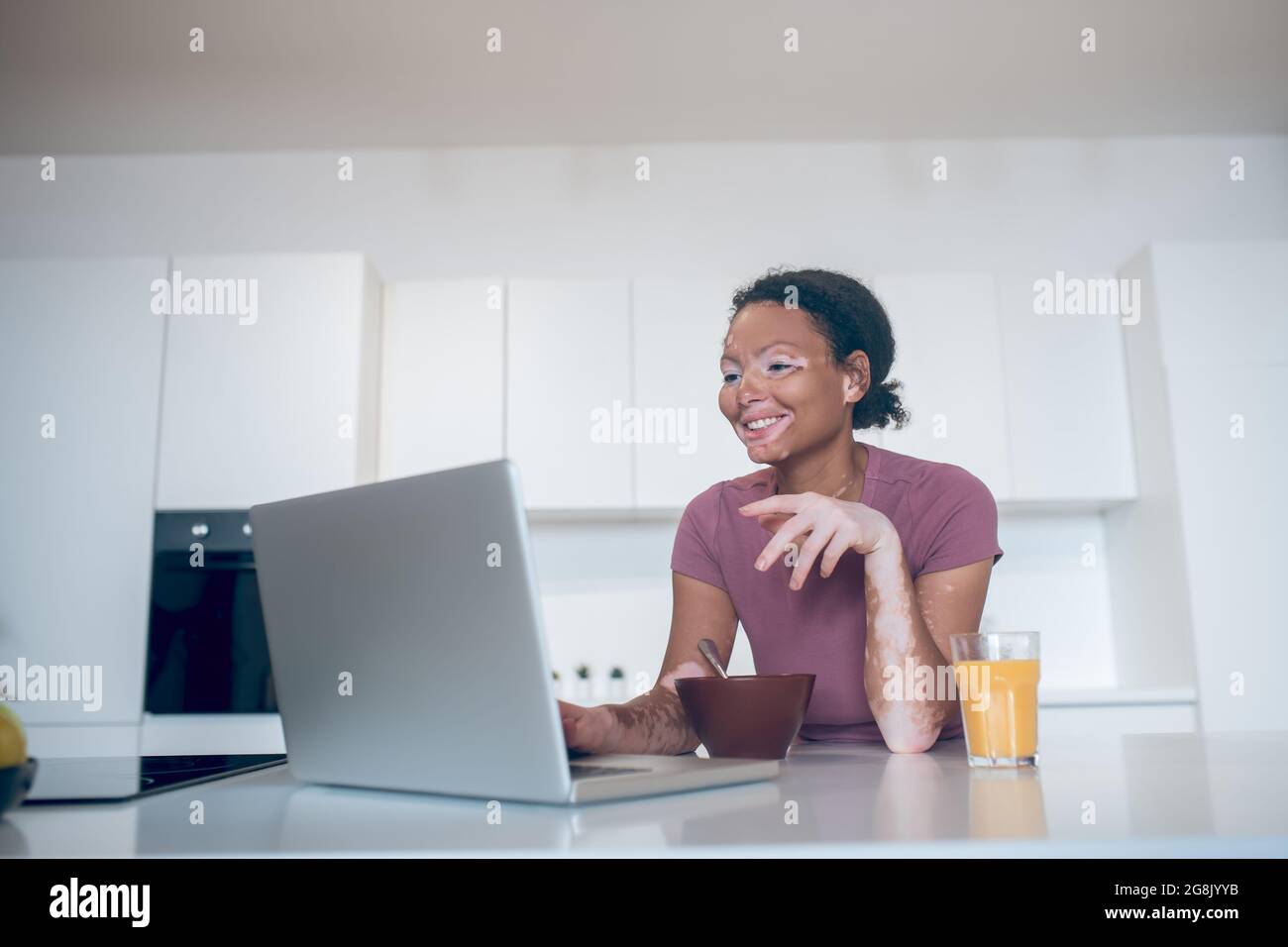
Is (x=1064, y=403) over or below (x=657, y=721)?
over

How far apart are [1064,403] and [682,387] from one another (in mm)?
1131

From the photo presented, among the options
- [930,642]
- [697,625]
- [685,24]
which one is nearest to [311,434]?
[685,24]

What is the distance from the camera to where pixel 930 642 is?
3.87ft

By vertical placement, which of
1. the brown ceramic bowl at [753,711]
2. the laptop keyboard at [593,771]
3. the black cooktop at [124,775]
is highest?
the brown ceramic bowl at [753,711]

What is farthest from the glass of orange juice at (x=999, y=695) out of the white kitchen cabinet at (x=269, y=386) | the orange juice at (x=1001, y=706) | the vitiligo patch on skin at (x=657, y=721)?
the white kitchen cabinet at (x=269, y=386)

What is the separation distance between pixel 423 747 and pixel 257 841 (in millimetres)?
177

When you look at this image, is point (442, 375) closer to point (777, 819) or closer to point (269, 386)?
point (269, 386)

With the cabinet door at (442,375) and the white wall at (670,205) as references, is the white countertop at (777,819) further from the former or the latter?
the white wall at (670,205)

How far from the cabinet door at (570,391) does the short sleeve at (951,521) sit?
1.64 metres

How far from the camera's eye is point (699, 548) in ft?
5.06

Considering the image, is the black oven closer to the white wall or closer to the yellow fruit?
the white wall

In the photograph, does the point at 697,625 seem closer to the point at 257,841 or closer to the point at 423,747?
the point at 423,747

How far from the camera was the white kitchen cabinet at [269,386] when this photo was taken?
2.85m

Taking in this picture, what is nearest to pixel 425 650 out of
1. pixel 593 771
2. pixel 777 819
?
pixel 593 771
